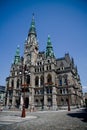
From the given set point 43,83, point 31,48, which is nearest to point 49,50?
point 31,48

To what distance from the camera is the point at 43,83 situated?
53.0 m

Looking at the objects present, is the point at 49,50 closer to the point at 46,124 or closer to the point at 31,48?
the point at 31,48

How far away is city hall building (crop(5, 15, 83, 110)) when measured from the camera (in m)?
49.5

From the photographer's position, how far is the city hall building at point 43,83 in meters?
49.5

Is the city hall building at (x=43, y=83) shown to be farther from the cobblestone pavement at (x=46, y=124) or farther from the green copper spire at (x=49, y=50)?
the cobblestone pavement at (x=46, y=124)

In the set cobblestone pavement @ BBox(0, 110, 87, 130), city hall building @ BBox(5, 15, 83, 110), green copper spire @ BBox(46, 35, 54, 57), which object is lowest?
cobblestone pavement @ BBox(0, 110, 87, 130)

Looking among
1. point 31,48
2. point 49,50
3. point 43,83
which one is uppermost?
point 31,48

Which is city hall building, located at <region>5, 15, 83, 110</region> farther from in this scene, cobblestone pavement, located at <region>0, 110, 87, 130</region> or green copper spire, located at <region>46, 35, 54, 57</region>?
cobblestone pavement, located at <region>0, 110, 87, 130</region>

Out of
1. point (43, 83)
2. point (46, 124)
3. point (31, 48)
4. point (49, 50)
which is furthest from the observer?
point (31, 48)

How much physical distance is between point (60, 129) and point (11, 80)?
54096mm

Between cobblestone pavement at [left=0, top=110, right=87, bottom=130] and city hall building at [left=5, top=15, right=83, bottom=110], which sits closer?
cobblestone pavement at [left=0, top=110, right=87, bottom=130]

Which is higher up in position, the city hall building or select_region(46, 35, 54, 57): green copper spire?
select_region(46, 35, 54, 57): green copper spire

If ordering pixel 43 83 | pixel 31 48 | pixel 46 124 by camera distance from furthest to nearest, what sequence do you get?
pixel 31 48 < pixel 43 83 < pixel 46 124

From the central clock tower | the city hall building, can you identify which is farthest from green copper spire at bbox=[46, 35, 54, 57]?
the central clock tower
